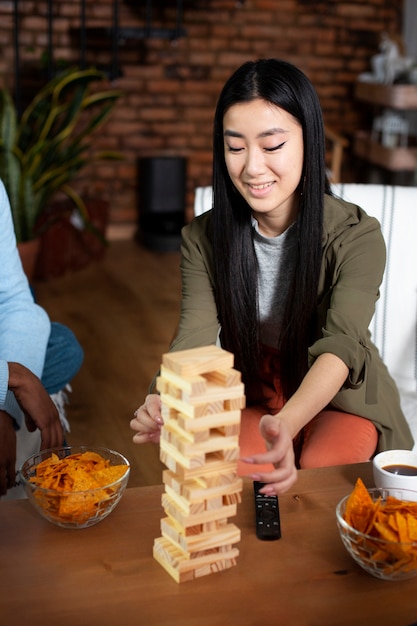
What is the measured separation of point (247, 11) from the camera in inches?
216

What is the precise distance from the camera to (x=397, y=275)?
6.50 ft

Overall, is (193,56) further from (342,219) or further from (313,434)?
(313,434)

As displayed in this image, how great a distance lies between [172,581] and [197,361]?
305mm

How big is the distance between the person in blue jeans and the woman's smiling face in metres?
0.54

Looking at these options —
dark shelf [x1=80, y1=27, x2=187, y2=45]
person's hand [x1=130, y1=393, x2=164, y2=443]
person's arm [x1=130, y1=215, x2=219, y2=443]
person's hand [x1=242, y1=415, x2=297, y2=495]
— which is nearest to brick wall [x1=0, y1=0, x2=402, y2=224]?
dark shelf [x1=80, y1=27, x2=187, y2=45]

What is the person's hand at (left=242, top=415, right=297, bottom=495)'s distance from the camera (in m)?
1.02

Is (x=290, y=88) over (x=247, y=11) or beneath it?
beneath

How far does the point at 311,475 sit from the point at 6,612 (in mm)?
523

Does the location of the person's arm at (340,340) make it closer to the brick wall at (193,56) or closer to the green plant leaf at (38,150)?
the green plant leaf at (38,150)

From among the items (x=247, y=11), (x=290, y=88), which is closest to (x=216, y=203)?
(x=290, y=88)

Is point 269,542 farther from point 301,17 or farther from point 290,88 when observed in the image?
point 301,17

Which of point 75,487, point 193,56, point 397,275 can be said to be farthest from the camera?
point 193,56

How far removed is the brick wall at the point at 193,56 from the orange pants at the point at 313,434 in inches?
153

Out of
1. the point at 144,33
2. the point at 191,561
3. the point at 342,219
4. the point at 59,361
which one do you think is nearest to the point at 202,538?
the point at 191,561
